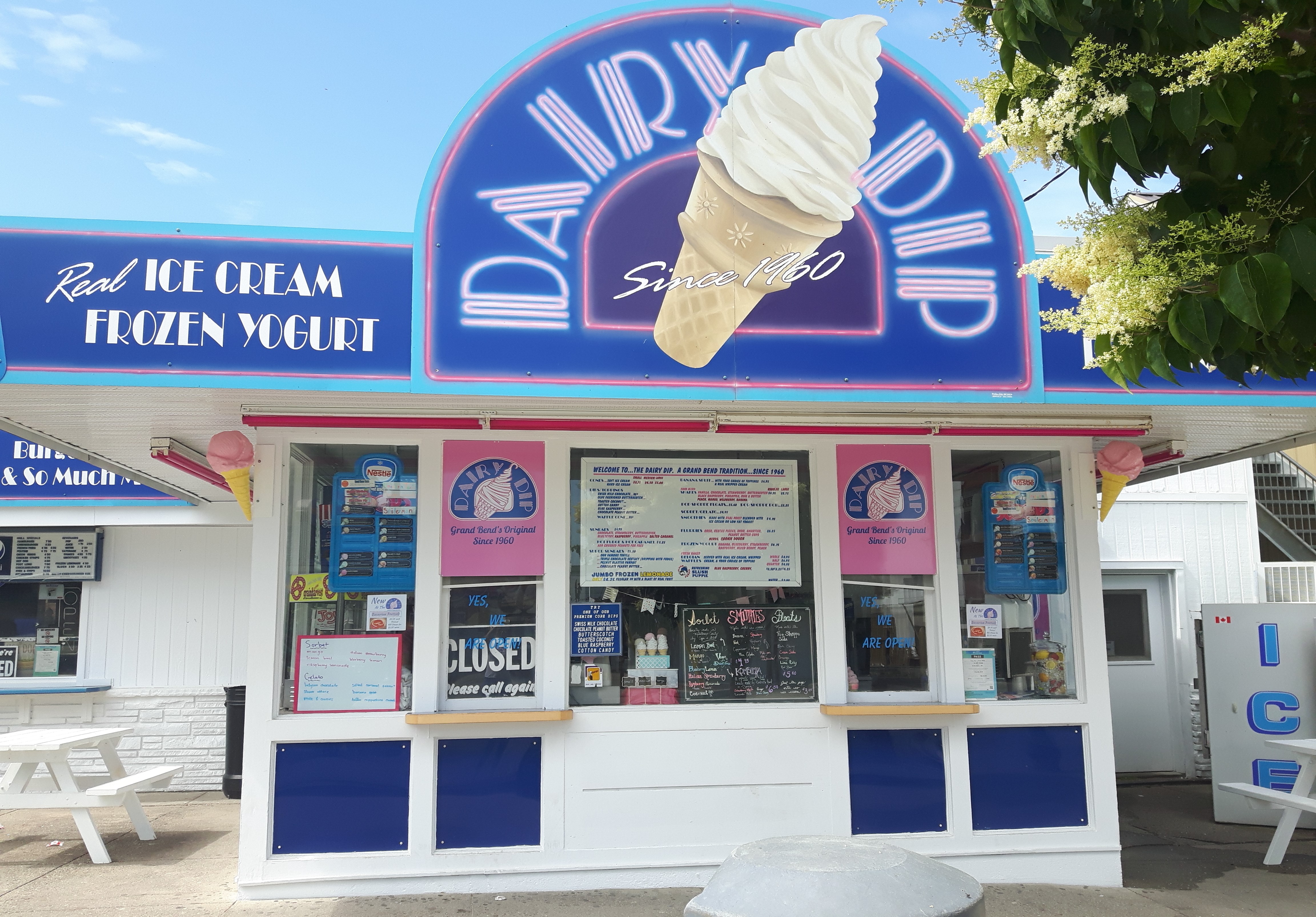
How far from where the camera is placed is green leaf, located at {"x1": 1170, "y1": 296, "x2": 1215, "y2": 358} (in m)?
2.67

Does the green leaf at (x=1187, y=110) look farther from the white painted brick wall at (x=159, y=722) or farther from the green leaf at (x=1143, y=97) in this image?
the white painted brick wall at (x=159, y=722)

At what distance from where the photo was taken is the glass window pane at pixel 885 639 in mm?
6055

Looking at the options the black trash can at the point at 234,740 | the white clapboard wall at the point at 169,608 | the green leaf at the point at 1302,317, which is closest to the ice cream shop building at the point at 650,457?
the green leaf at the point at 1302,317

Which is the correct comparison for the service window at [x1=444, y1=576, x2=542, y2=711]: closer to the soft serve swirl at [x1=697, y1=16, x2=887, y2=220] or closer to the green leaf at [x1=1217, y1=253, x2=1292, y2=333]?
the soft serve swirl at [x1=697, y1=16, x2=887, y2=220]

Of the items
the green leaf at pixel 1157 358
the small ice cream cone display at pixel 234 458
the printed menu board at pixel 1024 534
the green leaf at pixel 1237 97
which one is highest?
the green leaf at pixel 1237 97

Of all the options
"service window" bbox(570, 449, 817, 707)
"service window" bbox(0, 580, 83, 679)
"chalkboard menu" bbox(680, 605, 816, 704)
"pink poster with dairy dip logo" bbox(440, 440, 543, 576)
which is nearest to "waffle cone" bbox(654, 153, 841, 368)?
"service window" bbox(570, 449, 817, 707)

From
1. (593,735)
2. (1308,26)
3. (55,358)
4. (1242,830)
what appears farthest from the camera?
(1242,830)

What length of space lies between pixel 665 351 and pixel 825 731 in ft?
8.13

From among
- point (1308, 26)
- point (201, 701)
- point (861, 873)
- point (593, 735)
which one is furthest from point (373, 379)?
point (201, 701)

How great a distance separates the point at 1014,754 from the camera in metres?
5.98

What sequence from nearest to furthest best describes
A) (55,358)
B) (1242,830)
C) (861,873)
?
(861,873)
(55,358)
(1242,830)

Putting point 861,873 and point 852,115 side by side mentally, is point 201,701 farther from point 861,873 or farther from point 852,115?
point 861,873

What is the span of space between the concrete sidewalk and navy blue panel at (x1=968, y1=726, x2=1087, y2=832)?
39 centimetres

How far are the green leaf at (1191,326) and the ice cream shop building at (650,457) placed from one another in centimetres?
246
